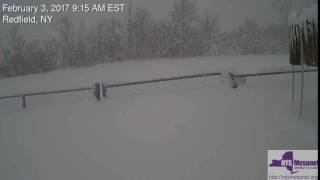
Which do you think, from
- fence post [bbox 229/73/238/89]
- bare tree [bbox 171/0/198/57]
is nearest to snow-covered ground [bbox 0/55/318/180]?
fence post [bbox 229/73/238/89]

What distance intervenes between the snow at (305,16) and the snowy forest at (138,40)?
0.07m

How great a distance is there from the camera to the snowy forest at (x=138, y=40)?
2475 mm

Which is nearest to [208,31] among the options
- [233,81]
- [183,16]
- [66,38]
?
[183,16]

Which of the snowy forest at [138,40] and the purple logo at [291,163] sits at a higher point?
the snowy forest at [138,40]

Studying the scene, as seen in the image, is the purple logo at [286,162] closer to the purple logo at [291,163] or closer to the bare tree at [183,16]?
the purple logo at [291,163]

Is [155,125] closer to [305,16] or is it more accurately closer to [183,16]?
[183,16]

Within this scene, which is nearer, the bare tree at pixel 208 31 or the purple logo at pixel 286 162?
the purple logo at pixel 286 162

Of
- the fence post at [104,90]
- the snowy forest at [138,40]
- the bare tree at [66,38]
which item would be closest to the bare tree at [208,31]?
the snowy forest at [138,40]

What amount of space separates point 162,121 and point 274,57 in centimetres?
78

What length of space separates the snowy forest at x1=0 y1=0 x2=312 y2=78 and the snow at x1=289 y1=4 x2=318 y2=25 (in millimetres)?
73

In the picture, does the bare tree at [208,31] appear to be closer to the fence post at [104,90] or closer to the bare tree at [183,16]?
the bare tree at [183,16]

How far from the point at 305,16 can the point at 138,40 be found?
993 millimetres

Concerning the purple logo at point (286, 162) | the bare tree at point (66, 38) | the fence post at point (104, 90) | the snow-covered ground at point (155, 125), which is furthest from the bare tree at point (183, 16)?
the purple logo at point (286, 162)

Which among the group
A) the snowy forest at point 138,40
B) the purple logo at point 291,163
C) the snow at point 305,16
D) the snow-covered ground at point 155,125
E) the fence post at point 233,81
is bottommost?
the purple logo at point 291,163
